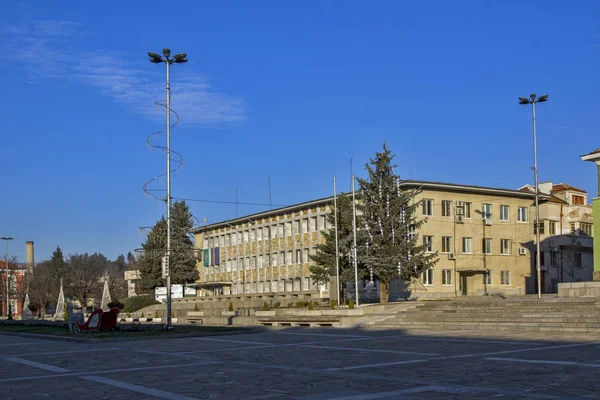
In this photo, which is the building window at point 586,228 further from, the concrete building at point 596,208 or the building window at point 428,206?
the concrete building at point 596,208

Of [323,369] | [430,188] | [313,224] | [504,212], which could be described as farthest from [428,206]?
[323,369]

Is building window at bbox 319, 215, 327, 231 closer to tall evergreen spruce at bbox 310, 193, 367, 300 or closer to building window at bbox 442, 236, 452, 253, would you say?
tall evergreen spruce at bbox 310, 193, 367, 300

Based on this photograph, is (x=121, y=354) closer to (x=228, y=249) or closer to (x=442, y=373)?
(x=442, y=373)

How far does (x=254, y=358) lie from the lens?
57.9 ft

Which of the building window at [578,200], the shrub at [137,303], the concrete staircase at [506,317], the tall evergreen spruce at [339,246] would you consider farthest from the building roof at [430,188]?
the concrete staircase at [506,317]

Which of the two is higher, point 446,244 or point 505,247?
point 446,244

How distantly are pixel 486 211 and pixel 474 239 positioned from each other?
2777mm

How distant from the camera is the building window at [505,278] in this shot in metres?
58.8

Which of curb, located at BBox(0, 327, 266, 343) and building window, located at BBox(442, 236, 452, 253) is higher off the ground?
building window, located at BBox(442, 236, 452, 253)

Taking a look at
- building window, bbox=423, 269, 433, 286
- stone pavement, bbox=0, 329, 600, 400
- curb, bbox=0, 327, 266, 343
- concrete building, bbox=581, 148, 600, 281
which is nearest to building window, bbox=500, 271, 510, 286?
building window, bbox=423, 269, 433, 286

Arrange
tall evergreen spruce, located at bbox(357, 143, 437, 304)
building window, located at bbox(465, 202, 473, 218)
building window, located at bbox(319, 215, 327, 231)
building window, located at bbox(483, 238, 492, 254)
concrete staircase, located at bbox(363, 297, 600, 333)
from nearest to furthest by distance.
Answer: concrete staircase, located at bbox(363, 297, 600, 333), tall evergreen spruce, located at bbox(357, 143, 437, 304), building window, located at bbox(465, 202, 473, 218), building window, located at bbox(483, 238, 492, 254), building window, located at bbox(319, 215, 327, 231)

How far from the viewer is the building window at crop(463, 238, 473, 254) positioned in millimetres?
56844

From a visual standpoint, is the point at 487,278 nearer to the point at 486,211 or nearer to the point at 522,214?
the point at 486,211

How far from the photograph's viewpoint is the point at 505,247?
59375 mm
